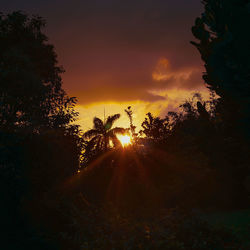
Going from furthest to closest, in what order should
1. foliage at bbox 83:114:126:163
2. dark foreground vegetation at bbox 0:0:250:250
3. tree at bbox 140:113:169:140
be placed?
foliage at bbox 83:114:126:163 → tree at bbox 140:113:169:140 → dark foreground vegetation at bbox 0:0:250:250

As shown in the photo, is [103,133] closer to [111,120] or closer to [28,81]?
[111,120]

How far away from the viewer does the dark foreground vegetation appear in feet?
31.1

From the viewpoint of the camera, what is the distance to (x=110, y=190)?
20.3 m

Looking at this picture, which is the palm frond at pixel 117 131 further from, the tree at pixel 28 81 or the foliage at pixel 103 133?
the tree at pixel 28 81

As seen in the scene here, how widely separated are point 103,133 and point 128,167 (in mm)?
18974

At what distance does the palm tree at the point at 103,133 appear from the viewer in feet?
128

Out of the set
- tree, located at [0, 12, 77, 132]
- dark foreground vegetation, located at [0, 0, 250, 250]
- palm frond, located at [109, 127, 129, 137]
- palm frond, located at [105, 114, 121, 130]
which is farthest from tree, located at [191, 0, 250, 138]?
palm frond, located at [105, 114, 121, 130]

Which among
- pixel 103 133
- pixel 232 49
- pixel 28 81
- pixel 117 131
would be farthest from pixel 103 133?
pixel 232 49

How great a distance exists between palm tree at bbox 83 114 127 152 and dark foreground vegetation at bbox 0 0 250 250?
843 centimetres

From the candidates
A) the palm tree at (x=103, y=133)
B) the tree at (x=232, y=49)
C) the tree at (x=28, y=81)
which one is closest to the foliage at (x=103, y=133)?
the palm tree at (x=103, y=133)

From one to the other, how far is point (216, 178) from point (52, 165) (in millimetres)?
14141

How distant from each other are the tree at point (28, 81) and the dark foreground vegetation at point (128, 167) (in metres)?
0.09

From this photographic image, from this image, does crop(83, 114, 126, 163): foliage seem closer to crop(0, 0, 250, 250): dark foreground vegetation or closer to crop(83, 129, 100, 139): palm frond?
crop(83, 129, 100, 139): palm frond

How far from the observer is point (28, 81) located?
17938mm
